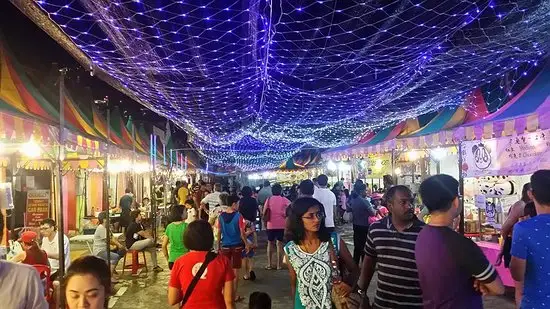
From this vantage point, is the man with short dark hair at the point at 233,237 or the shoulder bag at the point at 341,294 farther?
the man with short dark hair at the point at 233,237

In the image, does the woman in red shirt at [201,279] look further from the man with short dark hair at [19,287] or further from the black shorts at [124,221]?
the black shorts at [124,221]

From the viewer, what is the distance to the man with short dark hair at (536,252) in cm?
265

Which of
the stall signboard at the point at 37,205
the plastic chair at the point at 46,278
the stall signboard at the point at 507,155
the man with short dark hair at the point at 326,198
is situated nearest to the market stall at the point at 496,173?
the stall signboard at the point at 507,155

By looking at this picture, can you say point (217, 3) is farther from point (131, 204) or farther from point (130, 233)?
point (131, 204)

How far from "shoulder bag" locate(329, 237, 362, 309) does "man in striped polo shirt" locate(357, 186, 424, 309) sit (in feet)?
0.40

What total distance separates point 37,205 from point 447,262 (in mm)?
11059

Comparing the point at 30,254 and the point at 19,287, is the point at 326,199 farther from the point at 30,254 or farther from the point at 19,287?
the point at 19,287

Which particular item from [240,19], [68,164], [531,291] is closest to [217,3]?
[240,19]

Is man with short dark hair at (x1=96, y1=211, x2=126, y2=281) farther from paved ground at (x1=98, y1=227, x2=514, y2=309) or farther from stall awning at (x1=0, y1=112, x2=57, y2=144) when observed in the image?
stall awning at (x1=0, y1=112, x2=57, y2=144)

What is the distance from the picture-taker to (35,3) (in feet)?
13.9

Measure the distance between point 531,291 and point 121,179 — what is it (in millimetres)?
18294

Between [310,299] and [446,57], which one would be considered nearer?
[310,299]

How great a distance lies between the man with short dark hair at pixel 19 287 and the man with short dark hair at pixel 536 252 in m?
2.45

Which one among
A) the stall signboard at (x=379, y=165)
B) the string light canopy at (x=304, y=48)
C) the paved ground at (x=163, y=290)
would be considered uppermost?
the string light canopy at (x=304, y=48)
